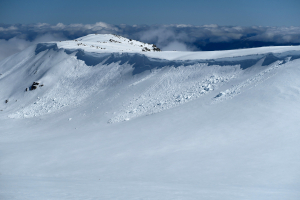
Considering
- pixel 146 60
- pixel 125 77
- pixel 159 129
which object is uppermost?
pixel 146 60

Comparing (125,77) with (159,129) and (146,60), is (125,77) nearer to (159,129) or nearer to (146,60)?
(146,60)

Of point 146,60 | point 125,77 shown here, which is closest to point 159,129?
point 125,77

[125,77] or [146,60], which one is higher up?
[146,60]

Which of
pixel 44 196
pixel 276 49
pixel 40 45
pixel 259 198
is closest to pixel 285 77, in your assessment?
pixel 276 49

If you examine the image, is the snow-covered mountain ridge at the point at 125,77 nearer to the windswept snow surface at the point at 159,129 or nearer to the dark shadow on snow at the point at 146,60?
the dark shadow on snow at the point at 146,60

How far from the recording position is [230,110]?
516 inches

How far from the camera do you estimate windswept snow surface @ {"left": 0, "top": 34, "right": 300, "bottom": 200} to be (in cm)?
Answer: 775

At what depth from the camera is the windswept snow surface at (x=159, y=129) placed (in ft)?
25.4

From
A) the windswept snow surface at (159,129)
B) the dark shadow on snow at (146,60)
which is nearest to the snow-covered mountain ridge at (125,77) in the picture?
the dark shadow on snow at (146,60)

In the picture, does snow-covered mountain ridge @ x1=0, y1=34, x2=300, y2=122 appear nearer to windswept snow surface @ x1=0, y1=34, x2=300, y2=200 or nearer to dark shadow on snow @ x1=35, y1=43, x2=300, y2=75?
dark shadow on snow @ x1=35, y1=43, x2=300, y2=75

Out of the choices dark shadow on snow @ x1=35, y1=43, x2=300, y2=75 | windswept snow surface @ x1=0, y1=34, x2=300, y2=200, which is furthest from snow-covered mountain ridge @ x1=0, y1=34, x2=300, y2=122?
windswept snow surface @ x1=0, y1=34, x2=300, y2=200

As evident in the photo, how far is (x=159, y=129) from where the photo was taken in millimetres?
13195

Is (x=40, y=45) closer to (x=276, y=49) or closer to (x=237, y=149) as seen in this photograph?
(x=276, y=49)

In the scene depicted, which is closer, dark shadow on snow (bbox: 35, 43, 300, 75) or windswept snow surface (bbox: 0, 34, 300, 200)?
windswept snow surface (bbox: 0, 34, 300, 200)
